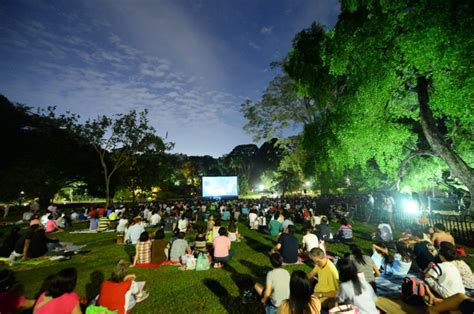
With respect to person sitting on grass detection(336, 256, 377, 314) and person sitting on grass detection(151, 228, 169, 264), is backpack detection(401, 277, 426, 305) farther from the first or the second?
person sitting on grass detection(151, 228, 169, 264)

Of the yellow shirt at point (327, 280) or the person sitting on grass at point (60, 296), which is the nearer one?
the person sitting on grass at point (60, 296)

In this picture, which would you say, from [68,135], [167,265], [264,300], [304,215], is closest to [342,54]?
[304,215]

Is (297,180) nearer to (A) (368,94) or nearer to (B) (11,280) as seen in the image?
(A) (368,94)

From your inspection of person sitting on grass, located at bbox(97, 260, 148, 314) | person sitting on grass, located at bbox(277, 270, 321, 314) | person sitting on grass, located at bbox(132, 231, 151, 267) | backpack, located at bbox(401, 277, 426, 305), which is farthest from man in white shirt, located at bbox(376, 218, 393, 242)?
person sitting on grass, located at bbox(97, 260, 148, 314)

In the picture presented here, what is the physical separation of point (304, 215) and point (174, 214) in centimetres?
895

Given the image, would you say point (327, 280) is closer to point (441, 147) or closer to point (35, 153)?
point (441, 147)

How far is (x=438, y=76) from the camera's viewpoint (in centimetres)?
902

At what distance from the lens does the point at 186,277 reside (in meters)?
6.77

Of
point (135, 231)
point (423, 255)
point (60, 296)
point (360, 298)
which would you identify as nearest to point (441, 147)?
point (423, 255)

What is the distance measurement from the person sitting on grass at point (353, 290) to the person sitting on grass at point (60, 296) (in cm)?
391

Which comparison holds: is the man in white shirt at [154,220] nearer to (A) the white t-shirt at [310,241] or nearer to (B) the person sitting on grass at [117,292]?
(A) the white t-shirt at [310,241]

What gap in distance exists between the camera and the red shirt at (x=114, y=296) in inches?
154

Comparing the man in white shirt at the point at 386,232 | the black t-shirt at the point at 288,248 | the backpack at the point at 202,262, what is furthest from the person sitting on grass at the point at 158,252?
the man in white shirt at the point at 386,232

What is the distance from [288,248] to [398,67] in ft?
28.3
